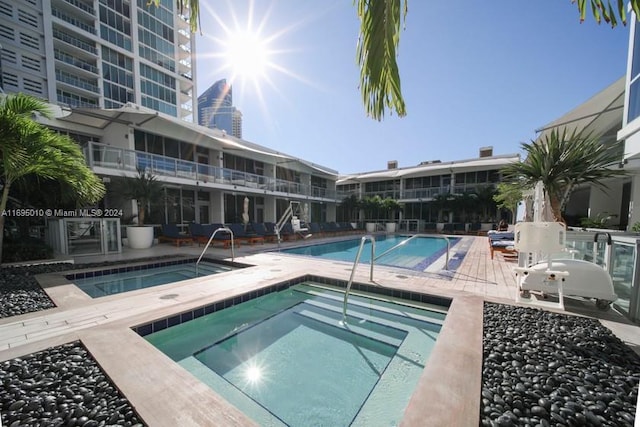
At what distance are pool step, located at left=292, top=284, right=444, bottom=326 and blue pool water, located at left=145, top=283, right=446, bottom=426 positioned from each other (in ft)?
0.05

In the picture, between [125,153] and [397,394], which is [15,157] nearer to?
[125,153]

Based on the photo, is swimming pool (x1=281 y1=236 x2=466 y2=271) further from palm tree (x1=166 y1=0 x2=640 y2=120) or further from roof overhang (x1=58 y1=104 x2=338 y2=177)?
roof overhang (x1=58 y1=104 x2=338 y2=177)

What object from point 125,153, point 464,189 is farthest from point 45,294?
point 464,189

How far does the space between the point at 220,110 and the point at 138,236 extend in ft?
205

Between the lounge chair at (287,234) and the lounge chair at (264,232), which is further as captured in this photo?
the lounge chair at (287,234)

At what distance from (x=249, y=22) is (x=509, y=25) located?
416cm

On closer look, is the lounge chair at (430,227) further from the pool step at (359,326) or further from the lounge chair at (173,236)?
the pool step at (359,326)

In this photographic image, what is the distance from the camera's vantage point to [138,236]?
9.49 m

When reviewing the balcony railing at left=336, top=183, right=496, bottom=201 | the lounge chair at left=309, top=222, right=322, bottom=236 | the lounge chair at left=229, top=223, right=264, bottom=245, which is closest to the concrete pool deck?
the lounge chair at left=229, top=223, right=264, bottom=245

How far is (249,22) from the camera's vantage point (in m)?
2.96

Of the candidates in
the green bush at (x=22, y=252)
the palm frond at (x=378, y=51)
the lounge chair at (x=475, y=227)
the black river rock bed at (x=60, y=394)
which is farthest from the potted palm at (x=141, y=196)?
the lounge chair at (x=475, y=227)

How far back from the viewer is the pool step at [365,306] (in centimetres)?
385

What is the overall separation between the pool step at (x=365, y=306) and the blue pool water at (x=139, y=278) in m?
3.21

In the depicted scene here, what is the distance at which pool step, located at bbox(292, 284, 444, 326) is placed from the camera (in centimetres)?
385
